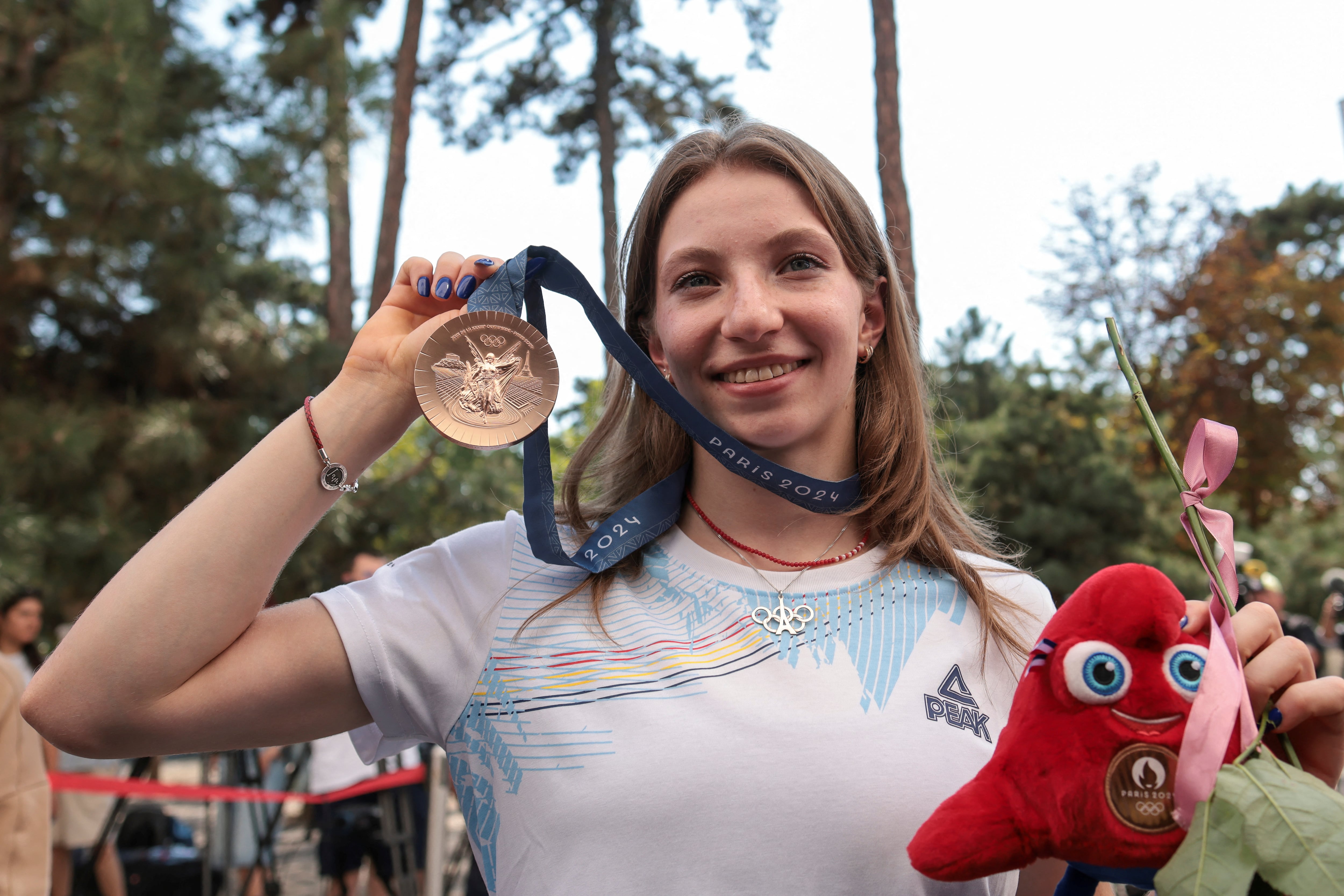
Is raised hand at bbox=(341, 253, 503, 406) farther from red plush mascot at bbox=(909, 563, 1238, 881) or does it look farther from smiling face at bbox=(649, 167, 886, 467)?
red plush mascot at bbox=(909, 563, 1238, 881)

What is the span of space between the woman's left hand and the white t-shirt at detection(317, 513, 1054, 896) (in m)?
0.42

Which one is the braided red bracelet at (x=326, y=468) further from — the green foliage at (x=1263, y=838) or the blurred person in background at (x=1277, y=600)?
the blurred person in background at (x=1277, y=600)

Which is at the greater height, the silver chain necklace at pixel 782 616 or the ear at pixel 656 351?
the ear at pixel 656 351

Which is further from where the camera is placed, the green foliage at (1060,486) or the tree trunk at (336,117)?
the green foliage at (1060,486)

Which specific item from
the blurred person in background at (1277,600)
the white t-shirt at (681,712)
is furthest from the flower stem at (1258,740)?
the blurred person in background at (1277,600)

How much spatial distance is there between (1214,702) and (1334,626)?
10565 millimetres

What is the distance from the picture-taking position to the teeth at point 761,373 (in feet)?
5.57

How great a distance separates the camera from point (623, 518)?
1740 millimetres

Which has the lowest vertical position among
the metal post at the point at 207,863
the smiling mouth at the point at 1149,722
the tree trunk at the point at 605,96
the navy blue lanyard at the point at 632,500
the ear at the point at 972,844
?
the metal post at the point at 207,863

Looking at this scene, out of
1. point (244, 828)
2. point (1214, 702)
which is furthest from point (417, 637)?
point (244, 828)

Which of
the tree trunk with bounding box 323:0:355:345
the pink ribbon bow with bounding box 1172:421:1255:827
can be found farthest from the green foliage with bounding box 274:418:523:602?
the pink ribbon bow with bounding box 1172:421:1255:827

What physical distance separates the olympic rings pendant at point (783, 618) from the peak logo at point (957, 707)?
219 millimetres

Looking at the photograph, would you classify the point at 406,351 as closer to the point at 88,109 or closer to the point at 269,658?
the point at 269,658

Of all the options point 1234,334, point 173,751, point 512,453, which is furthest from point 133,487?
point 1234,334
